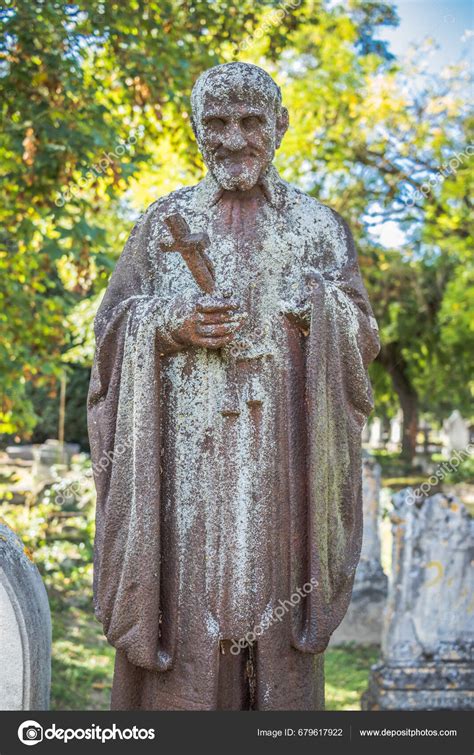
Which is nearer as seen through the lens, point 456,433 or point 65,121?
point 65,121

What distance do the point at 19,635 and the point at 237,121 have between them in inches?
84.6

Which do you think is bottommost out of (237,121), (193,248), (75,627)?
(75,627)

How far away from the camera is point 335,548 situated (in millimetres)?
2967

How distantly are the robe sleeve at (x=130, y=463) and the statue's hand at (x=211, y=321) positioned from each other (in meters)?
0.09

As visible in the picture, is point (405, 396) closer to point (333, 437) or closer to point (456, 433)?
point (456, 433)

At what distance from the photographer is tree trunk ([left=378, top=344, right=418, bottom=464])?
27219 mm

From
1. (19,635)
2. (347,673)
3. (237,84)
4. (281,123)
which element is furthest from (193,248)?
(347,673)

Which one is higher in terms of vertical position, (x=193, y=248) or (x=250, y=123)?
(x=250, y=123)

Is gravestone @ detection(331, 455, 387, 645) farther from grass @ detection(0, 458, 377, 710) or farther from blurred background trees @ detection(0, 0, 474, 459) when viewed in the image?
blurred background trees @ detection(0, 0, 474, 459)

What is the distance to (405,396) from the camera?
28172 mm

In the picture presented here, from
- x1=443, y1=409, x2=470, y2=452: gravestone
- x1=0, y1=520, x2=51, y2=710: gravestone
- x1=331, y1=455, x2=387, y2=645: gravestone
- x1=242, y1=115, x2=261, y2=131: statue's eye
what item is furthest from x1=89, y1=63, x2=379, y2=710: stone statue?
x1=443, y1=409, x2=470, y2=452: gravestone

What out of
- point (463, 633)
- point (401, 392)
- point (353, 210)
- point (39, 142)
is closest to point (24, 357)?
point (39, 142)

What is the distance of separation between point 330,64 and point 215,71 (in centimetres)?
1124

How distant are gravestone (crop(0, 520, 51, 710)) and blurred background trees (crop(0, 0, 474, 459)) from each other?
4.26 meters
